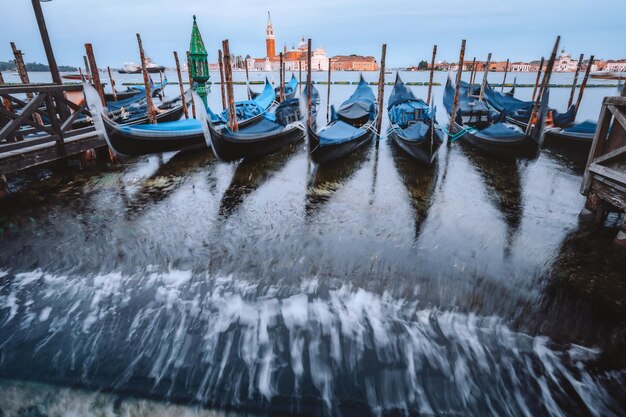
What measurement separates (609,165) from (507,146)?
343 centimetres

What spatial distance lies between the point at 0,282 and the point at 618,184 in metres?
6.82

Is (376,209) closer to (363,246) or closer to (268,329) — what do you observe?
(363,246)

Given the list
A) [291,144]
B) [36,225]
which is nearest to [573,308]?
[36,225]

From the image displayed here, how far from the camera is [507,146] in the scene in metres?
6.96

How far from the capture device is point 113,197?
17.2ft

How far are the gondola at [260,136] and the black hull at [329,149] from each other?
57 centimetres

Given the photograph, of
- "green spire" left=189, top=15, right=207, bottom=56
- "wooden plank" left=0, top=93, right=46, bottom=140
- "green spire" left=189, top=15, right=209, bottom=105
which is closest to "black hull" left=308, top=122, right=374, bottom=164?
"wooden plank" left=0, top=93, right=46, bottom=140

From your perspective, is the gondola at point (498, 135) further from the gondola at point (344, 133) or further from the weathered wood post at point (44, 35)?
the weathered wood post at point (44, 35)

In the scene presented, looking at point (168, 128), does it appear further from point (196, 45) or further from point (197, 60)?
point (196, 45)

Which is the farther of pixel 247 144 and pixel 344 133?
pixel 344 133

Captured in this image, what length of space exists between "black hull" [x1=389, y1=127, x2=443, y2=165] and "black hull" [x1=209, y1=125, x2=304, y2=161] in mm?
3135

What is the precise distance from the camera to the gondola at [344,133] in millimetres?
6711

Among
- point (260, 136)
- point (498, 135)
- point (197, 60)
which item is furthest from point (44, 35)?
point (498, 135)

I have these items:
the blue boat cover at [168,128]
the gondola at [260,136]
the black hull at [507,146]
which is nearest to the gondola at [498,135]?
the black hull at [507,146]
